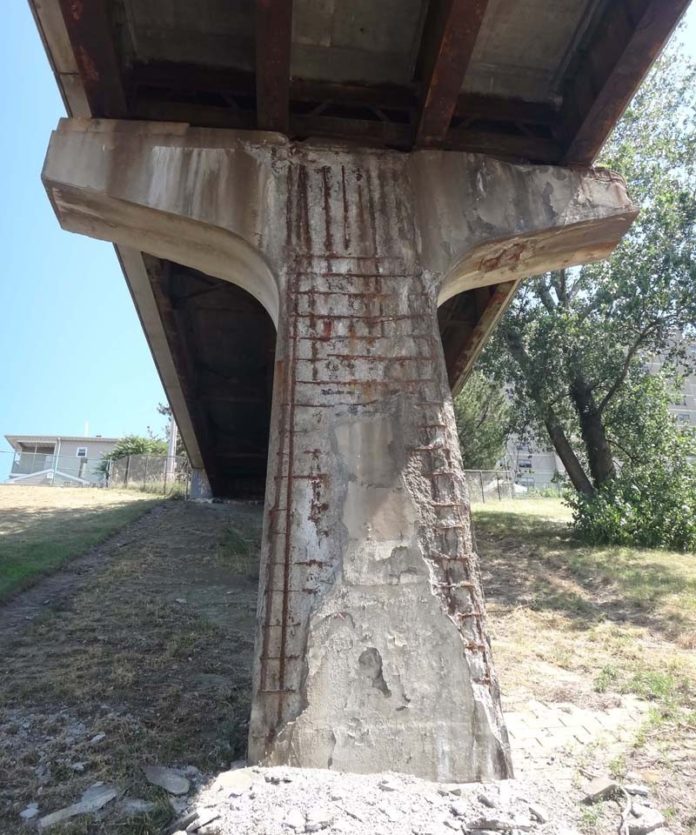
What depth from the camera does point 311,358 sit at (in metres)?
3.82

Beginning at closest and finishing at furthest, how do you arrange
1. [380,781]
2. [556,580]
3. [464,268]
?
[380,781]
[464,268]
[556,580]

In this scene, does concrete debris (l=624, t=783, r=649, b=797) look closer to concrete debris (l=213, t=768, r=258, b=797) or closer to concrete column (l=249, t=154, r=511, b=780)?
concrete column (l=249, t=154, r=511, b=780)

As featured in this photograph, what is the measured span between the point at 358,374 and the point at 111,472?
953 inches

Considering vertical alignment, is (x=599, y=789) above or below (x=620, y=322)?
below

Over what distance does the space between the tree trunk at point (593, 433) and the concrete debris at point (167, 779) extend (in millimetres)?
12505

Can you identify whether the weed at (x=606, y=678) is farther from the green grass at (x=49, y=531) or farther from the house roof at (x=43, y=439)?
the house roof at (x=43, y=439)

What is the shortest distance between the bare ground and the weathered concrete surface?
0.74m

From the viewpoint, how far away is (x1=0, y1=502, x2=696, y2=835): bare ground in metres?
3.20

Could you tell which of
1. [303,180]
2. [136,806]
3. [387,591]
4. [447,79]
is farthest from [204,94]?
[136,806]

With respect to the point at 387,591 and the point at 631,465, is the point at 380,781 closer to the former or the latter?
the point at 387,591

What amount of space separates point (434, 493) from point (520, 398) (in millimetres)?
11699

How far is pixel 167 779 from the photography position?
3.13m

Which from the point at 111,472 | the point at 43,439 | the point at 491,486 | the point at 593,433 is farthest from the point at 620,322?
the point at 43,439

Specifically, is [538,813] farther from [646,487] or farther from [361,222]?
[646,487]
